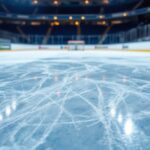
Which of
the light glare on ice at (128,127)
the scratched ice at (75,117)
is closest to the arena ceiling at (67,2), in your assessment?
the scratched ice at (75,117)

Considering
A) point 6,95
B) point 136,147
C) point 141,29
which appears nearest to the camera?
point 136,147

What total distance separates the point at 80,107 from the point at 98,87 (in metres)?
0.81

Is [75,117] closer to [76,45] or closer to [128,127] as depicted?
[128,127]

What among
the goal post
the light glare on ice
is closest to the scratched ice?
the light glare on ice

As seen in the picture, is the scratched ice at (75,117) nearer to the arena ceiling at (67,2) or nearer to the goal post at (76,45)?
the goal post at (76,45)

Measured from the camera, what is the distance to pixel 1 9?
20516 millimetres

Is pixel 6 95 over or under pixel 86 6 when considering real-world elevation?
under

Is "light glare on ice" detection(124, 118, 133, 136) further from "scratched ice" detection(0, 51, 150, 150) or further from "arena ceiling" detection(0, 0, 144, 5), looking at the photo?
"arena ceiling" detection(0, 0, 144, 5)

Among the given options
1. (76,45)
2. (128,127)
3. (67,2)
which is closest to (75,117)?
(128,127)

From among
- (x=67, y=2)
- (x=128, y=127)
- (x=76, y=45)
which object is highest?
(x=67, y=2)

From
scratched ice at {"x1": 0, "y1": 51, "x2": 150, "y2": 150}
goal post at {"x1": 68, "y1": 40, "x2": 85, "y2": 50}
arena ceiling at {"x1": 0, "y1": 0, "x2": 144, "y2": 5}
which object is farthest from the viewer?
arena ceiling at {"x1": 0, "y1": 0, "x2": 144, "y2": 5}

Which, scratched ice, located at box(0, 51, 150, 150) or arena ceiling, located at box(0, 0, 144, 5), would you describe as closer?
scratched ice, located at box(0, 51, 150, 150)

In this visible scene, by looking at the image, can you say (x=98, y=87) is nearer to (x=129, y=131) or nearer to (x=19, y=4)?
(x=129, y=131)

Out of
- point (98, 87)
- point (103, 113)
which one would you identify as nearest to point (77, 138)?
point (103, 113)
